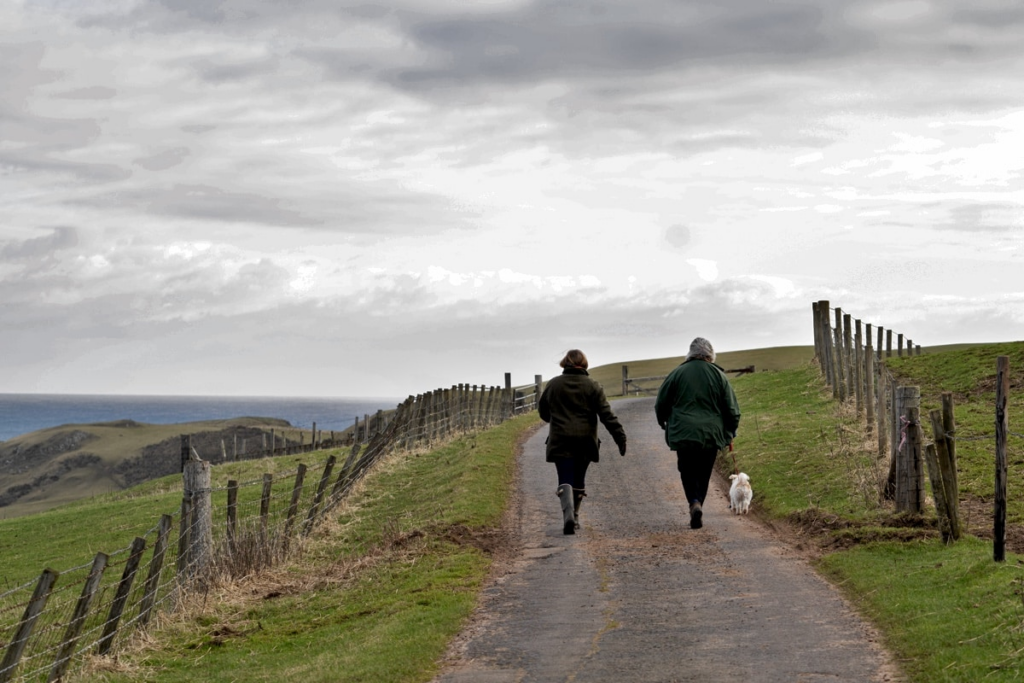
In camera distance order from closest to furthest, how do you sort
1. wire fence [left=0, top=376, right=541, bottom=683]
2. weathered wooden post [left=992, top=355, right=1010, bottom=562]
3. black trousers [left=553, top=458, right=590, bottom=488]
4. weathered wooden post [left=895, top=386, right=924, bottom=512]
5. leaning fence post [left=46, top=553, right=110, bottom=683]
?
1. leaning fence post [left=46, top=553, right=110, bottom=683]
2. wire fence [left=0, top=376, right=541, bottom=683]
3. weathered wooden post [left=992, top=355, right=1010, bottom=562]
4. weathered wooden post [left=895, top=386, right=924, bottom=512]
5. black trousers [left=553, top=458, right=590, bottom=488]

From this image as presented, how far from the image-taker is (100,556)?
1005 cm

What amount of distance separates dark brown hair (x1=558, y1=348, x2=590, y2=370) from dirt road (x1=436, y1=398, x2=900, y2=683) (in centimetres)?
201

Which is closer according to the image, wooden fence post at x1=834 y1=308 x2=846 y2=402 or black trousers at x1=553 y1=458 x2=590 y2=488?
black trousers at x1=553 y1=458 x2=590 y2=488

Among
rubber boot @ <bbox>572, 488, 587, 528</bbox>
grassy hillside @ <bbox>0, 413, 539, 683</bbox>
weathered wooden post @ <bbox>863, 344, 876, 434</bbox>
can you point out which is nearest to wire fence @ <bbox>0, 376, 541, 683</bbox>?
grassy hillside @ <bbox>0, 413, 539, 683</bbox>

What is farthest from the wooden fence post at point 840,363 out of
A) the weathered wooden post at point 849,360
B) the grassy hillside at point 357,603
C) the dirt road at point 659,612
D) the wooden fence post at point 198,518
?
the wooden fence post at point 198,518

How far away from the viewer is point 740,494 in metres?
15.6

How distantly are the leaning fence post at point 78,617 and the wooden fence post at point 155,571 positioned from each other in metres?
0.94

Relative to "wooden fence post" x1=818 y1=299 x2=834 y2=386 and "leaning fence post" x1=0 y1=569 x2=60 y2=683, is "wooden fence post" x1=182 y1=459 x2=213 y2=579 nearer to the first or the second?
"leaning fence post" x1=0 y1=569 x2=60 y2=683

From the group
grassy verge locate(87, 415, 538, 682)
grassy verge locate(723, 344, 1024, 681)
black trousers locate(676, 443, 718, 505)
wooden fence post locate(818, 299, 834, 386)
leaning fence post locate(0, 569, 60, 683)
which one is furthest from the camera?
wooden fence post locate(818, 299, 834, 386)

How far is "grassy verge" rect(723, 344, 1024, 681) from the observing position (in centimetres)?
870

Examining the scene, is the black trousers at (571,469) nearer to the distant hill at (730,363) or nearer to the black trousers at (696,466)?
the black trousers at (696,466)

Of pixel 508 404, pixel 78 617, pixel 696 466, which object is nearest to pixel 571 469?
pixel 696 466

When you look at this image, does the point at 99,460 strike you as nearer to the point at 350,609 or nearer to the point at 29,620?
the point at 350,609

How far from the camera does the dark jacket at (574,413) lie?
1391cm
